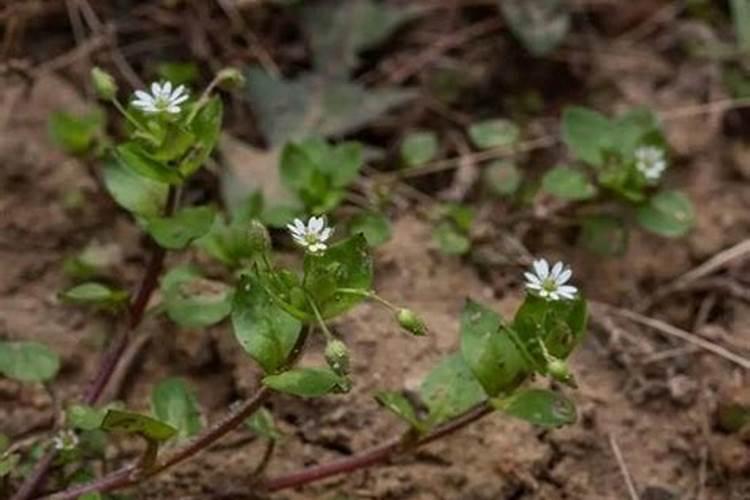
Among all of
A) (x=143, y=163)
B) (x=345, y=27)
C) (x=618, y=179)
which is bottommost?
(x=143, y=163)

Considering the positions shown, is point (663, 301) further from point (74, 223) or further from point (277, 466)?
point (74, 223)

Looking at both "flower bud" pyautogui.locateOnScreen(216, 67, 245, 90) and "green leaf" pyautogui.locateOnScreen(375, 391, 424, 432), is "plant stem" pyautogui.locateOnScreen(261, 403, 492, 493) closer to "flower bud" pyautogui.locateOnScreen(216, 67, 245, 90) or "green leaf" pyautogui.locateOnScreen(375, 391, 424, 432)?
"green leaf" pyautogui.locateOnScreen(375, 391, 424, 432)

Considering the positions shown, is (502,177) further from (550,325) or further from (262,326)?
(262,326)

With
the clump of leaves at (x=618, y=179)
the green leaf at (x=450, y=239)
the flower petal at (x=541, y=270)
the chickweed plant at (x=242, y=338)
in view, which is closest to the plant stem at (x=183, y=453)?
the chickweed plant at (x=242, y=338)

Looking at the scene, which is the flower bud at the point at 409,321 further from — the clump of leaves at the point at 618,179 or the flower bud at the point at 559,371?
the clump of leaves at the point at 618,179

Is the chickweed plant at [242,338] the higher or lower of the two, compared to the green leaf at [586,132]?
lower

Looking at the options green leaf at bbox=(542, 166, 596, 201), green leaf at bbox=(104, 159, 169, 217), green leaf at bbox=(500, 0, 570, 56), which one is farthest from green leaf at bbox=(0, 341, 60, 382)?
green leaf at bbox=(500, 0, 570, 56)

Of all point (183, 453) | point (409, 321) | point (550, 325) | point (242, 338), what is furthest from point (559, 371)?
point (183, 453)
